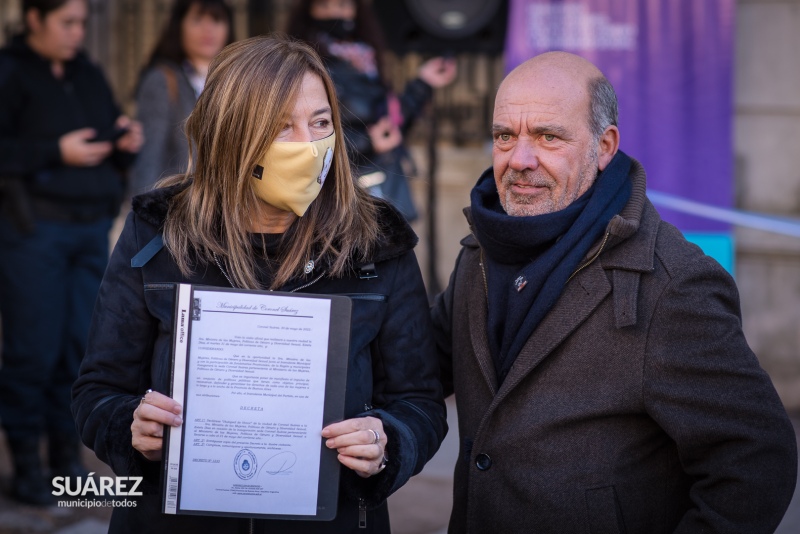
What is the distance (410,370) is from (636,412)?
21.0 inches

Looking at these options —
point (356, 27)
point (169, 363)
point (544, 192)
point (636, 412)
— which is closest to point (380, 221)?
point (544, 192)

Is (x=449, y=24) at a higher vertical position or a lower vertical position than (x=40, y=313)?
higher

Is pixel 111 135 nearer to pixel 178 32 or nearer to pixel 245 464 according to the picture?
pixel 178 32

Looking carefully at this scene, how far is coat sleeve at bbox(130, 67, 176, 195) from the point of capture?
4883 millimetres

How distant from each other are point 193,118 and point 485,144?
5.03 m

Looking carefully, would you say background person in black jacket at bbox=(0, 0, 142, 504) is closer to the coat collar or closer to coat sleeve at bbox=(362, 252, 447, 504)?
the coat collar

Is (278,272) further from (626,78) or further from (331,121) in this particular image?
(626,78)

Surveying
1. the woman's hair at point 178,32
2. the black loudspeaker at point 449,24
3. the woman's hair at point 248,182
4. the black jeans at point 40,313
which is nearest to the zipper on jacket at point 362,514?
the woman's hair at point 248,182

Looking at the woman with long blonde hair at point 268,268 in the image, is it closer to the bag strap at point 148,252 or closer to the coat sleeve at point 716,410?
the bag strap at point 148,252

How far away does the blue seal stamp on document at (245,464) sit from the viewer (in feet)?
7.04

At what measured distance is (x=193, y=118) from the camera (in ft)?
7.87

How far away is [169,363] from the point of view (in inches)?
86.8

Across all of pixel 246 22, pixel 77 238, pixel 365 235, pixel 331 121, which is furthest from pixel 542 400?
pixel 246 22

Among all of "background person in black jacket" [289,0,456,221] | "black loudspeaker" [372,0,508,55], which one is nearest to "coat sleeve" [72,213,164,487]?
"background person in black jacket" [289,0,456,221]
